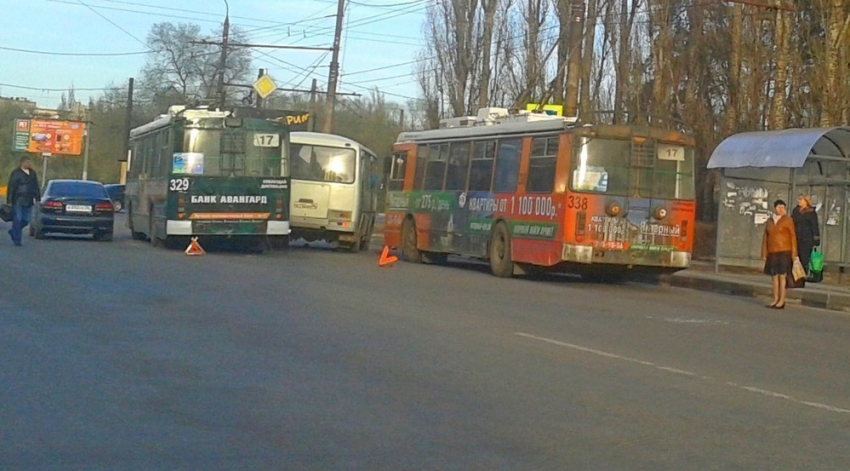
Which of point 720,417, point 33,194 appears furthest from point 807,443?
point 33,194

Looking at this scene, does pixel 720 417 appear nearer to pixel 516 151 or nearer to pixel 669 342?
pixel 669 342

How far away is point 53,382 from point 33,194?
58.2ft

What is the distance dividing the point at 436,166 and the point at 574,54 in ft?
12.5

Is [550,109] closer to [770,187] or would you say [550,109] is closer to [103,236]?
[770,187]

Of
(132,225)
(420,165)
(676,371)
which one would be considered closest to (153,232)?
(132,225)

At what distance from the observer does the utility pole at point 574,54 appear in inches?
→ 1021

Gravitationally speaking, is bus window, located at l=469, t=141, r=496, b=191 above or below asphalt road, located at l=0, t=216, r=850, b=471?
above

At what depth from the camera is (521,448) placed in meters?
7.52

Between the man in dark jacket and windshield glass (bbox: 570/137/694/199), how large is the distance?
11.8 meters

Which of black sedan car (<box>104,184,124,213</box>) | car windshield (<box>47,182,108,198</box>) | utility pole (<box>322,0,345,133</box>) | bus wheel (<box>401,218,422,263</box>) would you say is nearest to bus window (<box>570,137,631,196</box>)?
bus wheel (<box>401,218,422,263</box>)

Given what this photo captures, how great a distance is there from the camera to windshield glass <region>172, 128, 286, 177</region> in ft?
85.5

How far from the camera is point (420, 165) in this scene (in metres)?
27.9

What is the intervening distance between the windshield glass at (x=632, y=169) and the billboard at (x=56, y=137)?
7946 centimetres

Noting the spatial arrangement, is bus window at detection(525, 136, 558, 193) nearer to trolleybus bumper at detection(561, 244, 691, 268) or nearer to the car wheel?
trolleybus bumper at detection(561, 244, 691, 268)
